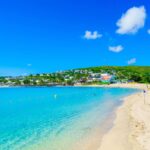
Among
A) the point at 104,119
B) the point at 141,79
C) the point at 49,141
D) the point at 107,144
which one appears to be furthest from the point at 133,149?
the point at 141,79

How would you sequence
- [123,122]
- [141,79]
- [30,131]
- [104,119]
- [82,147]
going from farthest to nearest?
[141,79] < [104,119] < [123,122] < [30,131] < [82,147]

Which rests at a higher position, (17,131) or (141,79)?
(141,79)

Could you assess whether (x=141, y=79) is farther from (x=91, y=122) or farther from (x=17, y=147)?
(x=17, y=147)

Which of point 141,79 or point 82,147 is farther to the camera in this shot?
point 141,79

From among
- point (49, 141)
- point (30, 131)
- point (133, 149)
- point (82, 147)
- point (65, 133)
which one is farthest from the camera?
point (30, 131)

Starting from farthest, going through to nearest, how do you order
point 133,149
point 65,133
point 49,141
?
point 65,133 → point 49,141 → point 133,149

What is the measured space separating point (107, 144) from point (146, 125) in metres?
6.52

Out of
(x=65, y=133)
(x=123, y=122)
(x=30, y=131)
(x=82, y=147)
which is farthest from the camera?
(x=123, y=122)

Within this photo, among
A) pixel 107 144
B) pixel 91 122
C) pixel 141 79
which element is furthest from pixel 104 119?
pixel 141 79

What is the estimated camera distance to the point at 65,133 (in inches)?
1026

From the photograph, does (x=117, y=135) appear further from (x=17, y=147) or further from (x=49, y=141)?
(x=17, y=147)

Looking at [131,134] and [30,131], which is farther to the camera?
[30,131]

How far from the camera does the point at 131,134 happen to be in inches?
934

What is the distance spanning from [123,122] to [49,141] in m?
11.2
